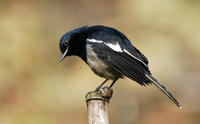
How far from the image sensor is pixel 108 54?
6418 millimetres

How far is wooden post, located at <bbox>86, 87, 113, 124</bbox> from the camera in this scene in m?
4.85

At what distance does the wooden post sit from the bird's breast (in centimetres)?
112

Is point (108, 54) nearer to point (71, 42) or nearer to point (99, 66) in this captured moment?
point (99, 66)

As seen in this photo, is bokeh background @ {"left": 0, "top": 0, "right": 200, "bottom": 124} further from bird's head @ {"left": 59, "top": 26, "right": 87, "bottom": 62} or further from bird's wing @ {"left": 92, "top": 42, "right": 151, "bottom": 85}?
bird's wing @ {"left": 92, "top": 42, "right": 151, "bottom": 85}

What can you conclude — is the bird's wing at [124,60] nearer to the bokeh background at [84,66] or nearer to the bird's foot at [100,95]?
the bird's foot at [100,95]

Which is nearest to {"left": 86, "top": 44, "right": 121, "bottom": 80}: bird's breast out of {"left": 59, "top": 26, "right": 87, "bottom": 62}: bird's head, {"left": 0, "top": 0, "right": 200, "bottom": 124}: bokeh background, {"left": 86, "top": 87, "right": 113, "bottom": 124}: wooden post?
{"left": 59, "top": 26, "right": 87, "bottom": 62}: bird's head

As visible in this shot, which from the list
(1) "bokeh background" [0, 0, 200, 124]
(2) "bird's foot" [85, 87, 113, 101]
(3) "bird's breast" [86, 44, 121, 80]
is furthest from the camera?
(1) "bokeh background" [0, 0, 200, 124]

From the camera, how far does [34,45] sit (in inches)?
474

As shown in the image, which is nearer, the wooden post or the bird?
the wooden post

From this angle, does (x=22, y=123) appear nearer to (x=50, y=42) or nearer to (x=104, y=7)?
(x=50, y=42)

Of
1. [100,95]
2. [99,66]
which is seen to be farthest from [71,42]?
[100,95]

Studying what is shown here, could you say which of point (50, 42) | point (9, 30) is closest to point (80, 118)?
point (50, 42)

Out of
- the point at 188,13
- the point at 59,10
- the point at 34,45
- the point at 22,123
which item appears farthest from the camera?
→ the point at 59,10

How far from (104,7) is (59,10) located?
4.59 ft
